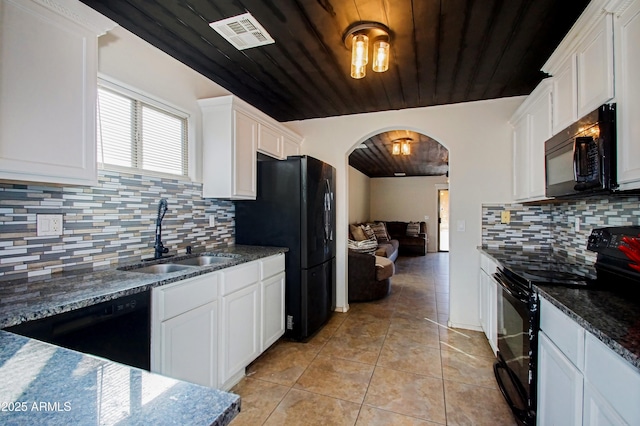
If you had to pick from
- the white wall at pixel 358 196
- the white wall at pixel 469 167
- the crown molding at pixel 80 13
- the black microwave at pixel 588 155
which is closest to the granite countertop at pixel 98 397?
the crown molding at pixel 80 13

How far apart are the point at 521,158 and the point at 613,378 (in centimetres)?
226

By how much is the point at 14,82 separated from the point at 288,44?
5.01 ft

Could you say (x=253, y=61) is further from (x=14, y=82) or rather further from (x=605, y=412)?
(x=605, y=412)

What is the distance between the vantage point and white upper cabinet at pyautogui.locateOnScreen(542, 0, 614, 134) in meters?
1.44

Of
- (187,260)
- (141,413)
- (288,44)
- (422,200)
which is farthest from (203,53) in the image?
(422,200)

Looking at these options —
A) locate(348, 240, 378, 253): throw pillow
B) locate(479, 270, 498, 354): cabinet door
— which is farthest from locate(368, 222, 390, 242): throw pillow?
locate(479, 270, 498, 354): cabinet door

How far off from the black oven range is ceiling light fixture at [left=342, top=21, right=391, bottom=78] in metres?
1.65

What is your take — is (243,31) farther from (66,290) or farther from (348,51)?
(66,290)

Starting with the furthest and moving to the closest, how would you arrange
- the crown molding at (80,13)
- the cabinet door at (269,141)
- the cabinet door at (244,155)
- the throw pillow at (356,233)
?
the throw pillow at (356,233), the cabinet door at (269,141), the cabinet door at (244,155), the crown molding at (80,13)

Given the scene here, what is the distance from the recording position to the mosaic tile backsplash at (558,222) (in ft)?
6.19

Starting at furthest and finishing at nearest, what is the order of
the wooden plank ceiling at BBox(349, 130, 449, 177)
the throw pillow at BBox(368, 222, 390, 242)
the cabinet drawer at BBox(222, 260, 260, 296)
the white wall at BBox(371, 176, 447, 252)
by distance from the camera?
the white wall at BBox(371, 176, 447, 252) < the throw pillow at BBox(368, 222, 390, 242) < the wooden plank ceiling at BBox(349, 130, 449, 177) < the cabinet drawer at BBox(222, 260, 260, 296)

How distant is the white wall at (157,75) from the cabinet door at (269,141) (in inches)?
20.4

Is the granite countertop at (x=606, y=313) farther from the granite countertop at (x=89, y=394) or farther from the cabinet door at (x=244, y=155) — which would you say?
the cabinet door at (x=244, y=155)

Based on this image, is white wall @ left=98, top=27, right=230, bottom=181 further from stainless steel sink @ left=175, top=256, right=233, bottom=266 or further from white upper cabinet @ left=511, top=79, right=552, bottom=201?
white upper cabinet @ left=511, top=79, right=552, bottom=201
